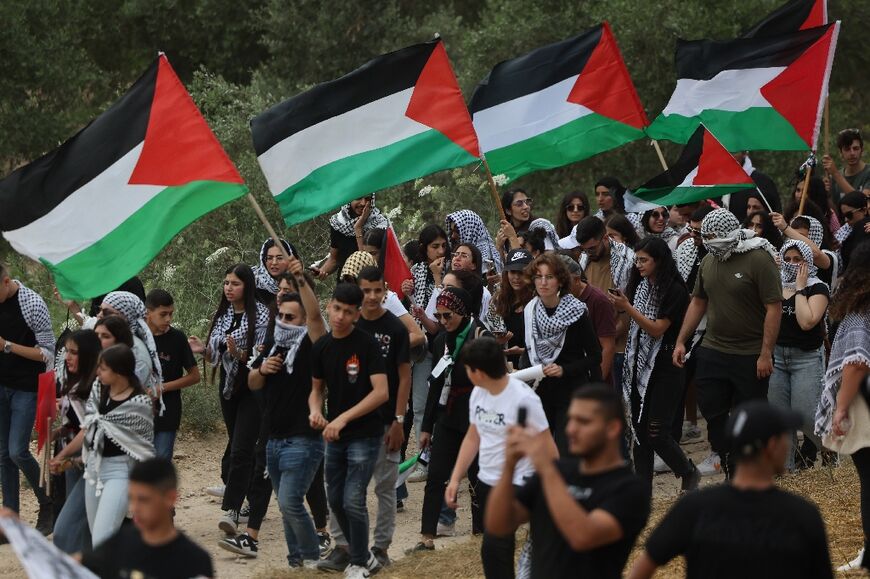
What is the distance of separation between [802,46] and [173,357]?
19.5 ft

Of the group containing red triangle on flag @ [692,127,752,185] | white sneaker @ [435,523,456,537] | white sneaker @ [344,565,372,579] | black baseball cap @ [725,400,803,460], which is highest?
red triangle on flag @ [692,127,752,185]

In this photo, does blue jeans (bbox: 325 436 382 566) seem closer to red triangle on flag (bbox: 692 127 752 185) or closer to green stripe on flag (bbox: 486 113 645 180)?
green stripe on flag (bbox: 486 113 645 180)

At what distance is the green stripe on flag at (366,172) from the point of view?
9188 millimetres

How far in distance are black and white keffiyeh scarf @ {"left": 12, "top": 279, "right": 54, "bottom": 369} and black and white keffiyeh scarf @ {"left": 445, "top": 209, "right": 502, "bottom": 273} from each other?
12.0ft

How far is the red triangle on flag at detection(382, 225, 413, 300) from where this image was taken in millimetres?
10711

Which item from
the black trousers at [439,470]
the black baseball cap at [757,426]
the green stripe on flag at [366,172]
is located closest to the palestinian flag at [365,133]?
the green stripe on flag at [366,172]

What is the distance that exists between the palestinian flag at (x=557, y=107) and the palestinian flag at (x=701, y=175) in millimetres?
531

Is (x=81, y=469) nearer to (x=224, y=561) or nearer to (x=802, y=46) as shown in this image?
(x=224, y=561)

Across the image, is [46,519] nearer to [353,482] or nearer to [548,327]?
[353,482]

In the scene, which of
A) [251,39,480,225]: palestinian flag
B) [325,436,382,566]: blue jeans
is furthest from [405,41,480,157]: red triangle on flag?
[325,436,382,566]: blue jeans

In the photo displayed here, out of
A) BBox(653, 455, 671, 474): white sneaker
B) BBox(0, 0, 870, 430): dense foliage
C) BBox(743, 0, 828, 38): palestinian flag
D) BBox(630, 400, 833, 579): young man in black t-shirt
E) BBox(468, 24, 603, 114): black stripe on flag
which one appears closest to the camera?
BBox(630, 400, 833, 579): young man in black t-shirt

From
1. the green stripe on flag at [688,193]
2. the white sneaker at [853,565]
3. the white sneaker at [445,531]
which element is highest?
→ the green stripe on flag at [688,193]

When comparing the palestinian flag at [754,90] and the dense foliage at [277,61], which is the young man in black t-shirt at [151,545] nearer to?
the palestinian flag at [754,90]

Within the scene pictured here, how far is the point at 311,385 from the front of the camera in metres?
8.70
